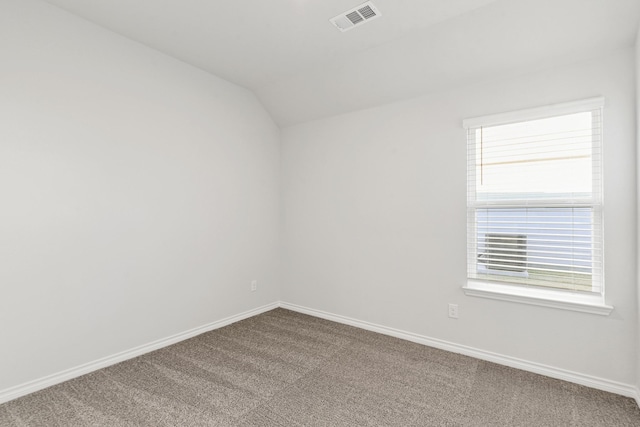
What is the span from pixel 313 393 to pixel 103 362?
1722 mm

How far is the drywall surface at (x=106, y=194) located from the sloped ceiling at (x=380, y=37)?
13.8 inches

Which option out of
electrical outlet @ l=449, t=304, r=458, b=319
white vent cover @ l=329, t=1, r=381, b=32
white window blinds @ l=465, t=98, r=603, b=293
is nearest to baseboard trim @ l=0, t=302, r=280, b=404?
electrical outlet @ l=449, t=304, r=458, b=319

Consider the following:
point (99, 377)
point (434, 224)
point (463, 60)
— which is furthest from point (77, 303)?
point (463, 60)

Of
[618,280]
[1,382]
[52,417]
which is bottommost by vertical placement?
[52,417]

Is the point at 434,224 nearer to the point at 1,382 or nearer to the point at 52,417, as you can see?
the point at 52,417

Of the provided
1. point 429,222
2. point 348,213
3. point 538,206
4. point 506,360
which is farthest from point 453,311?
point 348,213

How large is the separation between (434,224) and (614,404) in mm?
1679

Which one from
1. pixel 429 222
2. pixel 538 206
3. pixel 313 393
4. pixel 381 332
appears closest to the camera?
pixel 313 393

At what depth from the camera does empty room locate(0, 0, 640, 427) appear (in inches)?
83.8

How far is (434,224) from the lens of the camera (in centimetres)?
296

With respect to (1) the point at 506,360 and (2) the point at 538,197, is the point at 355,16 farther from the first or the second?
(1) the point at 506,360

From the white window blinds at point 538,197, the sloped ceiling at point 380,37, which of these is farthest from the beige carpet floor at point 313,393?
the sloped ceiling at point 380,37

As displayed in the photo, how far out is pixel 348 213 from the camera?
3564mm

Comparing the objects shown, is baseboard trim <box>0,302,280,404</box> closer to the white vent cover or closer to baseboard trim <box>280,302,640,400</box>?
baseboard trim <box>280,302,640,400</box>
